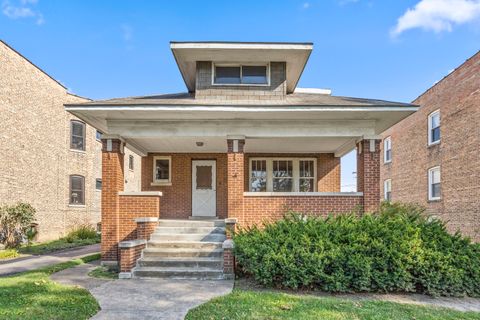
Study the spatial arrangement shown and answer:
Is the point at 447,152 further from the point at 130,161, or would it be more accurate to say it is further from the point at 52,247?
the point at 130,161

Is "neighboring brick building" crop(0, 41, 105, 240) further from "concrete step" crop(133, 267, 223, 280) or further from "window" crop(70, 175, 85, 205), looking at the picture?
"concrete step" crop(133, 267, 223, 280)

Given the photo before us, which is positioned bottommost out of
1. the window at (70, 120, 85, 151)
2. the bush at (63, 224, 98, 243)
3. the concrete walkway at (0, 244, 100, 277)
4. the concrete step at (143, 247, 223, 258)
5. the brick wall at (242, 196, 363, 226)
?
the bush at (63, 224, 98, 243)

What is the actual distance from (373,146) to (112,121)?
7333mm

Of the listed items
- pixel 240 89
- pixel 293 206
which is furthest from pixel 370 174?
pixel 240 89

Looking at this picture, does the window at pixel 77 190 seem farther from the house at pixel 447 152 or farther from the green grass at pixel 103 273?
the house at pixel 447 152

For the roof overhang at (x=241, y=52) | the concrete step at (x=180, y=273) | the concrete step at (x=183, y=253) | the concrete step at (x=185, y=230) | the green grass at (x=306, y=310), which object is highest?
the roof overhang at (x=241, y=52)

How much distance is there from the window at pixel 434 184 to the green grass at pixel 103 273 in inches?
624

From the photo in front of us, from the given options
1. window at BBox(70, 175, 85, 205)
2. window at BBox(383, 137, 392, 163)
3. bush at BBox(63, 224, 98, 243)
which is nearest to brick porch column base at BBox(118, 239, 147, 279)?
bush at BBox(63, 224, 98, 243)

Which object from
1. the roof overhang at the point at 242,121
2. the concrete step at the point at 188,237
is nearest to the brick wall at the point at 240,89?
the roof overhang at the point at 242,121

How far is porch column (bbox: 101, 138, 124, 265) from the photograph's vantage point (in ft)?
30.3

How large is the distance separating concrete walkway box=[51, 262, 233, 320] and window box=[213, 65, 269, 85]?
20.2ft

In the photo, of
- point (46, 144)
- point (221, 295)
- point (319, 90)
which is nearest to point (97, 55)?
point (46, 144)

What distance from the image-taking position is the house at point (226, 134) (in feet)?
28.5

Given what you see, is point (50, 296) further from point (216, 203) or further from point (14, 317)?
point (216, 203)
